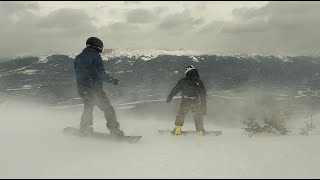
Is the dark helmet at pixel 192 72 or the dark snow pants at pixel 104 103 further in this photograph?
the dark helmet at pixel 192 72

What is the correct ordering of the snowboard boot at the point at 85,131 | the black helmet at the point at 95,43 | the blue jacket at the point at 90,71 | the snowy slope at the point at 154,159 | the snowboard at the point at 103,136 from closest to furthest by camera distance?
the snowy slope at the point at 154,159 < the snowboard at the point at 103,136 < the blue jacket at the point at 90,71 < the black helmet at the point at 95,43 < the snowboard boot at the point at 85,131

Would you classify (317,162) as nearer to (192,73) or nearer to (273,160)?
(273,160)

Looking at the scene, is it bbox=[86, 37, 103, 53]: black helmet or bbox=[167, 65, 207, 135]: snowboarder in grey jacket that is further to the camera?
bbox=[167, 65, 207, 135]: snowboarder in grey jacket

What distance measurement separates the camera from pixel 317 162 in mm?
7051

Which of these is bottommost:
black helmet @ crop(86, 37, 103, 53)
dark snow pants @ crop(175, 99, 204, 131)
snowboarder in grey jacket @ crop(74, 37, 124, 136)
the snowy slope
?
Result: the snowy slope

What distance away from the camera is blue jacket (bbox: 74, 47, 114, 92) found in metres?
9.41

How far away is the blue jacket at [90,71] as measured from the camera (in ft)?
30.9

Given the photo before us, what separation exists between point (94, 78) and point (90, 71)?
0.65ft

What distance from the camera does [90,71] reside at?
31.1ft

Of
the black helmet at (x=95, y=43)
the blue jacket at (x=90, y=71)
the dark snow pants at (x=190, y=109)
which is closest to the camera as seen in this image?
the blue jacket at (x=90, y=71)

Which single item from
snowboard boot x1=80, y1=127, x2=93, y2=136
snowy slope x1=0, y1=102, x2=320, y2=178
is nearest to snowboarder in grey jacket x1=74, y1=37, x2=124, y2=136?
snowboard boot x1=80, y1=127, x2=93, y2=136

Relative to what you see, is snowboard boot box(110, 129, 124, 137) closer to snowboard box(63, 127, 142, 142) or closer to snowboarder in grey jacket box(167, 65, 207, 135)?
snowboard box(63, 127, 142, 142)

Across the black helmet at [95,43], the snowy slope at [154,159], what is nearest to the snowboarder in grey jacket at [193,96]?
the snowy slope at [154,159]

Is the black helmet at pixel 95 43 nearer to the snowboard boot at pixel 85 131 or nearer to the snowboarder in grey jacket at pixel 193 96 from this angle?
the snowboard boot at pixel 85 131
